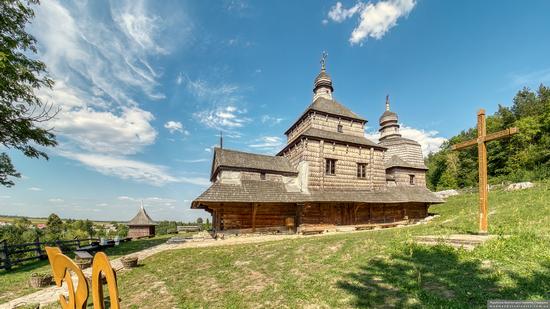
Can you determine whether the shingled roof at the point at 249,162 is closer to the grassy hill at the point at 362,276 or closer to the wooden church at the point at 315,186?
the wooden church at the point at 315,186

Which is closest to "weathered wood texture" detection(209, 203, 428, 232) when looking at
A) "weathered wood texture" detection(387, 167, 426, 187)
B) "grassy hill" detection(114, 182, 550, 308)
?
"weathered wood texture" detection(387, 167, 426, 187)

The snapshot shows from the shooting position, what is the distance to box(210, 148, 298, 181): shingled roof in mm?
19125

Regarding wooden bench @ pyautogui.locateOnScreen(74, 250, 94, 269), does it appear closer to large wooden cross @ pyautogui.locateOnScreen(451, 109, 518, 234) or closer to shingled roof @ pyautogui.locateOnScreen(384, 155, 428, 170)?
large wooden cross @ pyautogui.locateOnScreen(451, 109, 518, 234)

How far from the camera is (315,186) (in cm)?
1977

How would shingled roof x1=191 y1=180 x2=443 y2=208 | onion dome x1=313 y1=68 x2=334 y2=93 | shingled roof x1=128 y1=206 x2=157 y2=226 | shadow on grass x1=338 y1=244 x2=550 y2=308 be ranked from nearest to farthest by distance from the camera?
shadow on grass x1=338 y1=244 x2=550 y2=308
shingled roof x1=191 y1=180 x2=443 y2=208
onion dome x1=313 y1=68 x2=334 y2=93
shingled roof x1=128 y1=206 x2=157 y2=226

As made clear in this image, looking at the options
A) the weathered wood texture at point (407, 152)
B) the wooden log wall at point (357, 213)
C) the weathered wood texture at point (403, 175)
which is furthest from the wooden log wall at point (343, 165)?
the weathered wood texture at point (407, 152)

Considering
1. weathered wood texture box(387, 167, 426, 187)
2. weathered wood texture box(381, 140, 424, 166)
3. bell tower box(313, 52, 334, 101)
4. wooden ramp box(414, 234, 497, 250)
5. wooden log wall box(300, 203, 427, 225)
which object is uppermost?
bell tower box(313, 52, 334, 101)

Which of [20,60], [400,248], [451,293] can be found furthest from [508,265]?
[20,60]

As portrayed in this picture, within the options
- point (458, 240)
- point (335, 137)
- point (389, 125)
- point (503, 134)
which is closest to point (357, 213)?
point (335, 137)

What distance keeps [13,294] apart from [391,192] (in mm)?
23850

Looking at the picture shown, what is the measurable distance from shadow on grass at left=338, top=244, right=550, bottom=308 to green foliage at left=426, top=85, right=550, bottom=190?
32.7 meters

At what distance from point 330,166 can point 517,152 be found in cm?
3606

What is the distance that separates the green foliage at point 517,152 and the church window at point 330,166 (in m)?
25.4

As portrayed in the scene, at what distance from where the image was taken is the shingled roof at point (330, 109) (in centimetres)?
2285
